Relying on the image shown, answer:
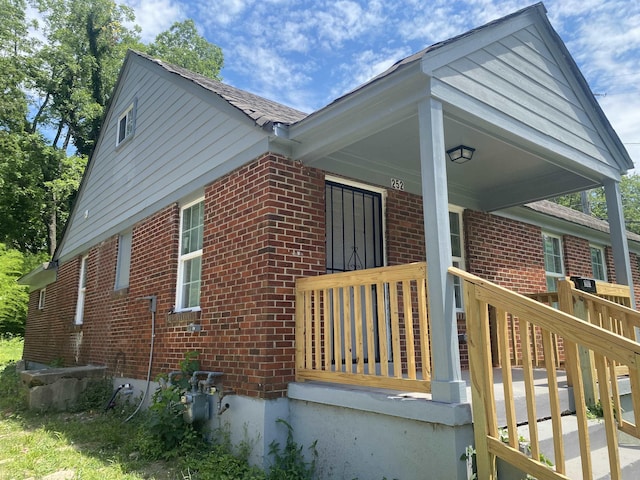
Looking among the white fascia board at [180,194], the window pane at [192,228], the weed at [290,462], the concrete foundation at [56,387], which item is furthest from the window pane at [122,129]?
the weed at [290,462]

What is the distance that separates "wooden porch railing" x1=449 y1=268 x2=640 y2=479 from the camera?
2.52 m

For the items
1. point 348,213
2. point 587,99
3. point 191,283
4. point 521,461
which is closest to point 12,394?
point 191,283

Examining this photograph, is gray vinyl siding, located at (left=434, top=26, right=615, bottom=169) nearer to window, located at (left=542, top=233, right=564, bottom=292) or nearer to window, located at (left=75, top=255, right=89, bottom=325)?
window, located at (left=542, top=233, right=564, bottom=292)

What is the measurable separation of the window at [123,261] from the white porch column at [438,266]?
6.14 metres

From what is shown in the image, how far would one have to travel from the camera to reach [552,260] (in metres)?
8.62

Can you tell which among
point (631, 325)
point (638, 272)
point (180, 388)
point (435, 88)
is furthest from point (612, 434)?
point (638, 272)

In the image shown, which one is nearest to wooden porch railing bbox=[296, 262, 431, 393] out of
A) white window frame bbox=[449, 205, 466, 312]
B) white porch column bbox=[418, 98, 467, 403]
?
white porch column bbox=[418, 98, 467, 403]

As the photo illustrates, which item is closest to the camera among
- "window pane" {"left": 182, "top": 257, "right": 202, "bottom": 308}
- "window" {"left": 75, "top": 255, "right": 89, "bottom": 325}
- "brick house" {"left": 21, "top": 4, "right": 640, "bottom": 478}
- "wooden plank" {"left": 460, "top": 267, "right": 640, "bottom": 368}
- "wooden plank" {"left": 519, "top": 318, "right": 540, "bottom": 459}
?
"wooden plank" {"left": 460, "top": 267, "right": 640, "bottom": 368}

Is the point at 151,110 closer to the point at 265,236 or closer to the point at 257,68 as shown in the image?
the point at 265,236

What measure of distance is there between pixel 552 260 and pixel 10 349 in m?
20.3

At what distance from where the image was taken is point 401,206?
236 inches

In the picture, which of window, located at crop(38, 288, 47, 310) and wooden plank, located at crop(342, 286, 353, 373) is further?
window, located at crop(38, 288, 47, 310)

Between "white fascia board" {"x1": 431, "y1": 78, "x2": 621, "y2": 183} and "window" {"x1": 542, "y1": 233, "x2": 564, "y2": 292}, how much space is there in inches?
110

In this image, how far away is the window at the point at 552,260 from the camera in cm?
845
